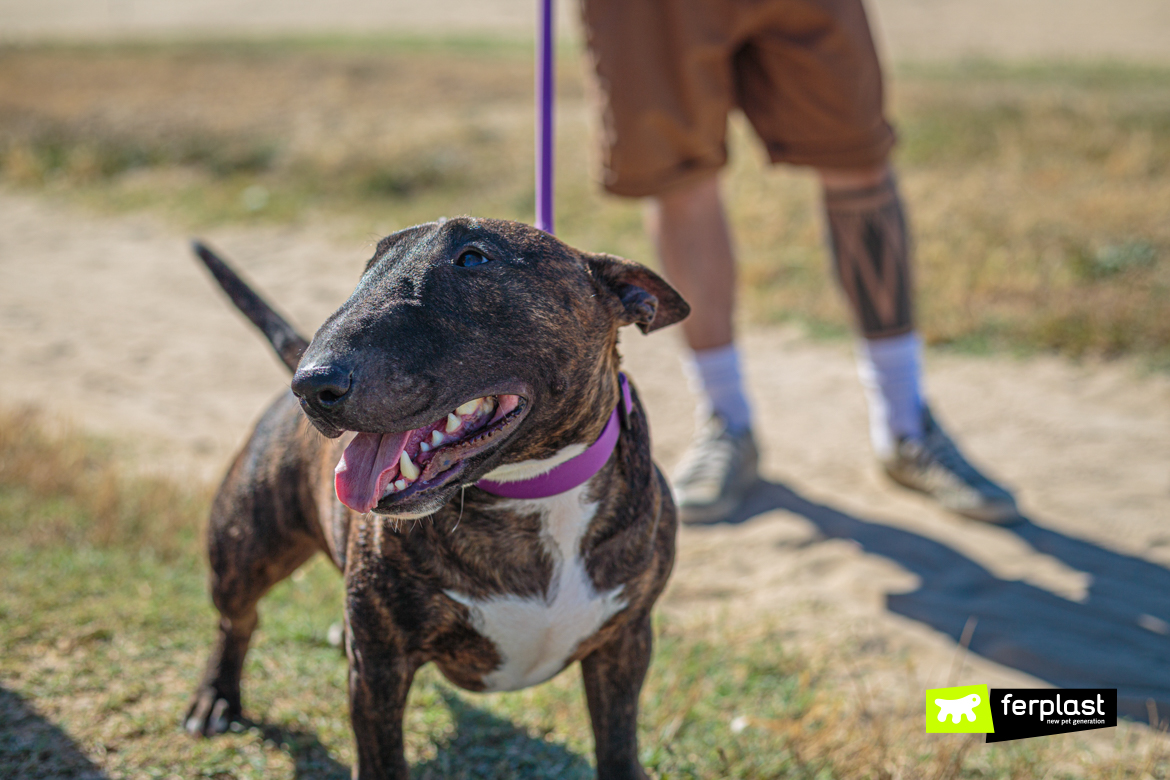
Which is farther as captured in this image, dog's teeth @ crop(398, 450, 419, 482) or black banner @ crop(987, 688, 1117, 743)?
black banner @ crop(987, 688, 1117, 743)

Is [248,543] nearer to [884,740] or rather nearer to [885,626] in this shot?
[884,740]

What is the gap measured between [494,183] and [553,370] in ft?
24.3

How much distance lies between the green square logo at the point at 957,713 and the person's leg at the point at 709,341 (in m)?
1.37

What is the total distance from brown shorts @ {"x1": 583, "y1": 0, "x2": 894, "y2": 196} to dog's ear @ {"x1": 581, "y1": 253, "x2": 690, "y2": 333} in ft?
5.48

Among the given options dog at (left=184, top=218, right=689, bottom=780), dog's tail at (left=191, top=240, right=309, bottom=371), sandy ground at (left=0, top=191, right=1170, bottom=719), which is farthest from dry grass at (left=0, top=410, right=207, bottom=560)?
dog at (left=184, top=218, right=689, bottom=780)

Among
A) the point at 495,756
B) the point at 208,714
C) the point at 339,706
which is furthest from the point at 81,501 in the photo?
the point at 495,756

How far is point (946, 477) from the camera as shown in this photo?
3.63 metres

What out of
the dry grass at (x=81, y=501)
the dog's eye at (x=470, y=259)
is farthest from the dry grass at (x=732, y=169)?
the dog's eye at (x=470, y=259)

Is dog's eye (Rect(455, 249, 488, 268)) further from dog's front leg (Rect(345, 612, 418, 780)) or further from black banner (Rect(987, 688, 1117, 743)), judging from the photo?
black banner (Rect(987, 688, 1117, 743))

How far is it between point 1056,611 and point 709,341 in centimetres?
148

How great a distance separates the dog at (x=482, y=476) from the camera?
1450mm

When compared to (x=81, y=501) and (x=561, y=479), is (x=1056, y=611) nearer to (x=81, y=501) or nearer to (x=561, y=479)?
(x=561, y=479)

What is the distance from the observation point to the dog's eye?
1559 mm

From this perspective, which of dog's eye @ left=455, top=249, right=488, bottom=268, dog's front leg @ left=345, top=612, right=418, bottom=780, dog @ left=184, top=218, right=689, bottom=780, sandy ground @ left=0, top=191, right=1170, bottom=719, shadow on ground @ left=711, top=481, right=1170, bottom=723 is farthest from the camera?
sandy ground @ left=0, top=191, right=1170, bottom=719
